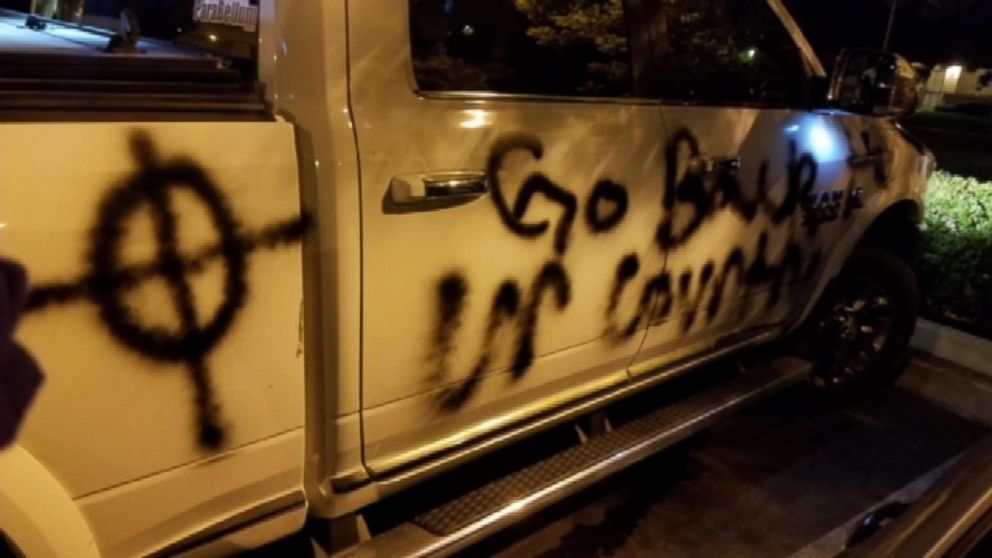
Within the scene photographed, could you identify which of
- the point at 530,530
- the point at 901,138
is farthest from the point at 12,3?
the point at 901,138

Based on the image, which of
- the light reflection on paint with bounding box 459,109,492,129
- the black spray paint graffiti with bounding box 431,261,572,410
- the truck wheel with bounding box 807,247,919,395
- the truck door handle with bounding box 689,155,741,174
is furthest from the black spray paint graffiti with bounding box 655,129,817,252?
the truck wheel with bounding box 807,247,919,395

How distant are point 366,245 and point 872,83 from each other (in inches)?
100

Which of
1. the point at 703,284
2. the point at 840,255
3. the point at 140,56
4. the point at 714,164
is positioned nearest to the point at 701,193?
the point at 714,164

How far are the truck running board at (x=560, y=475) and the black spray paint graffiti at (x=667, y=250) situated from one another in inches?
11.7

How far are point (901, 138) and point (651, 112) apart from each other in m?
1.89

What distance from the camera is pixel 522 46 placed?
2.53 metres

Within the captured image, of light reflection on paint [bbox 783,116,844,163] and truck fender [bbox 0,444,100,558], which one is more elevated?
light reflection on paint [bbox 783,116,844,163]

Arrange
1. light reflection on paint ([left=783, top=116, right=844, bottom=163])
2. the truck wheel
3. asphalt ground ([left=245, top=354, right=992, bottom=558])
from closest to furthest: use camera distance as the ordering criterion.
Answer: asphalt ground ([left=245, top=354, right=992, bottom=558])
light reflection on paint ([left=783, top=116, right=844, bottom=163])
the truck wheel

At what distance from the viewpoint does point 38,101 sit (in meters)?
1.67

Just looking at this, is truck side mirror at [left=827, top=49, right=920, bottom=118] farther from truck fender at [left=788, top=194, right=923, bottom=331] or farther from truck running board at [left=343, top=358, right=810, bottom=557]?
truck running board at [left=343, top=358, right=810, bottom=557]

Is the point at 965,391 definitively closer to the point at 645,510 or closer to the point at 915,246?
the point at 915,246

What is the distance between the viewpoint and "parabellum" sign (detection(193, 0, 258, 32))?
6.77 feet

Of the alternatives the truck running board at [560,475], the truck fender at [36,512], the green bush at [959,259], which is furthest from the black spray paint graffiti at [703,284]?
the green bush at [959,259]

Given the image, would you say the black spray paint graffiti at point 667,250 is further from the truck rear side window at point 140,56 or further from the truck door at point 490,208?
the truck rear side window at point 140,56
